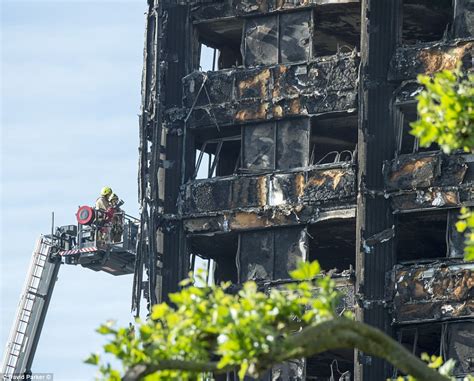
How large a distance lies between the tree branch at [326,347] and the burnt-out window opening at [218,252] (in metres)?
41.4

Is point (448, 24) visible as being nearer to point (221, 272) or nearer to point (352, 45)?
point (352, 45)

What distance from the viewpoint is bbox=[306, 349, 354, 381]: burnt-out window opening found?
229ft

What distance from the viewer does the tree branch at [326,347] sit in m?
26.1

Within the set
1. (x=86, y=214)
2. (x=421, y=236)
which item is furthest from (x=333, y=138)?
(x=86, y=214)

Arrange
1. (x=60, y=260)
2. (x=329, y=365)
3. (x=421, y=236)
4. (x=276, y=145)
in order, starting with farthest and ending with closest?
(x=60, y=260), (x=329, y=365), (x=421, y=236), (x=276, y=145)

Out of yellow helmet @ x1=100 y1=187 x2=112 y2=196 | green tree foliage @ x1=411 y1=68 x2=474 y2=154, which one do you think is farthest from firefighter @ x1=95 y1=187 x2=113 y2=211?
green tree foliage @ x1=411 y1=68 x2=474 y2=154

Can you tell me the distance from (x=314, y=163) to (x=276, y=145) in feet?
6.48

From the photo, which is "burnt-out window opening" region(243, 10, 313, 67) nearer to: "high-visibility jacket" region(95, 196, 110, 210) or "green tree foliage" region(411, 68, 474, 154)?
"high-visibility jacket" region(95, 196, 110, 210)

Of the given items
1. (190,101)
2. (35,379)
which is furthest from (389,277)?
(35,379)

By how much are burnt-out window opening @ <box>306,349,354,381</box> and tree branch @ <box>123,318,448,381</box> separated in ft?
138

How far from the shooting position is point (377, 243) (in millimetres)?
65188

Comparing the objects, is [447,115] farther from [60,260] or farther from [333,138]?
[60,260]

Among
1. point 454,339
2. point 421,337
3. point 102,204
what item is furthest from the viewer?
point 102,204

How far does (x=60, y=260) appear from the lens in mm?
74812
